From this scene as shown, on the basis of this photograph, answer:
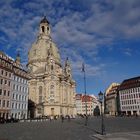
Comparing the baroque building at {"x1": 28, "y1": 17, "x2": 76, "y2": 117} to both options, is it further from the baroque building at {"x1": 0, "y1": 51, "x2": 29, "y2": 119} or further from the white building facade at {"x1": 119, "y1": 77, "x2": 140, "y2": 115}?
the white building facade at {"x1": 119, "y1": 77, "x2": 140, "y2": 115}

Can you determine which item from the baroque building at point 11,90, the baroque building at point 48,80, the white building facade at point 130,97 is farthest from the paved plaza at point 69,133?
the white building facade at point 130,97

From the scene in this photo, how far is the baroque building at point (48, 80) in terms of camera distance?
111881 millimetres

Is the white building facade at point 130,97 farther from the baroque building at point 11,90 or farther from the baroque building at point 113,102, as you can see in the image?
the baroque building at point 11,90

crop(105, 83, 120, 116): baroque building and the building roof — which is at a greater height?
the building roof

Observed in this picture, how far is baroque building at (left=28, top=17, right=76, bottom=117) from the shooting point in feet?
367

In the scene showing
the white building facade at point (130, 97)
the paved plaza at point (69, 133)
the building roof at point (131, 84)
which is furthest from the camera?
the building roof at point (131, 84)

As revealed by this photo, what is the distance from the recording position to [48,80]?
114 meters

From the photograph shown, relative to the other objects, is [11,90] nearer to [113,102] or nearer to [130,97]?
[130,97]

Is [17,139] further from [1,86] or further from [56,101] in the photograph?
[56,101]

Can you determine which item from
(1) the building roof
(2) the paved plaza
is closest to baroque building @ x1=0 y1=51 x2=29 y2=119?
(2) the paved plaza

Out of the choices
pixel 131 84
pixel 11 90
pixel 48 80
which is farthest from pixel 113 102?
pixel 11 90

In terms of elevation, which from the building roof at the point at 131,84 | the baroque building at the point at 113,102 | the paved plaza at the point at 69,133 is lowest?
the paved plaza at the point at 69,133

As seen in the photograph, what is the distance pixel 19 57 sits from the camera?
11469 centimetres

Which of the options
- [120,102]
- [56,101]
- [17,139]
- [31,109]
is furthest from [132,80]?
[17,139]
